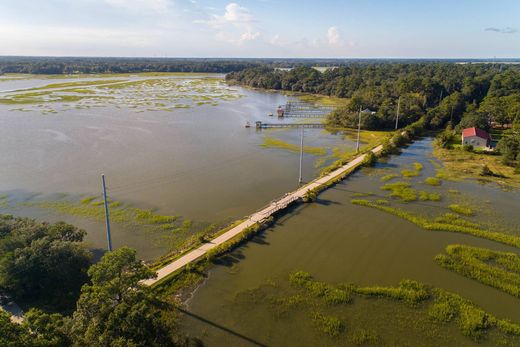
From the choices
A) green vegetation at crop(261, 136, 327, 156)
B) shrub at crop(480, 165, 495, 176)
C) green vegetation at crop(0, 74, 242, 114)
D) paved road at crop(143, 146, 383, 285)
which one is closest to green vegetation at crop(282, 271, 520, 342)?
paved road at crop(143, 146, 383, 285)

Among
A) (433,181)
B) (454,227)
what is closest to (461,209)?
(454,227)

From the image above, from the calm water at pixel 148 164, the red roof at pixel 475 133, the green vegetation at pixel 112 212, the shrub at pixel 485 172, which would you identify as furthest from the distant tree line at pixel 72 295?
the red roof at pixel 475 133

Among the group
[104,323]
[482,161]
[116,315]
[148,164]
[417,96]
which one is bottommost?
[482,161]

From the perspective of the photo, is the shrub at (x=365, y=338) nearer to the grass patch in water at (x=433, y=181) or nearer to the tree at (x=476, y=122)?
the grass patch in water at (x=433, y=181)

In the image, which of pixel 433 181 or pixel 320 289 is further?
pixel 433 181

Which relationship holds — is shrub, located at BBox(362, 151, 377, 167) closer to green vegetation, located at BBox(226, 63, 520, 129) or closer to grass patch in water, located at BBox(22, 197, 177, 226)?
green vegetation, located at BBox(226, 63, 520, 129)

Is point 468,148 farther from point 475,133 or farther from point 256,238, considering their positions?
point 256,238

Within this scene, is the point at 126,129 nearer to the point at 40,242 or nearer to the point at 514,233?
the point at 40,242

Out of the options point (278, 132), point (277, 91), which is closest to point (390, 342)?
point (278, 132)
